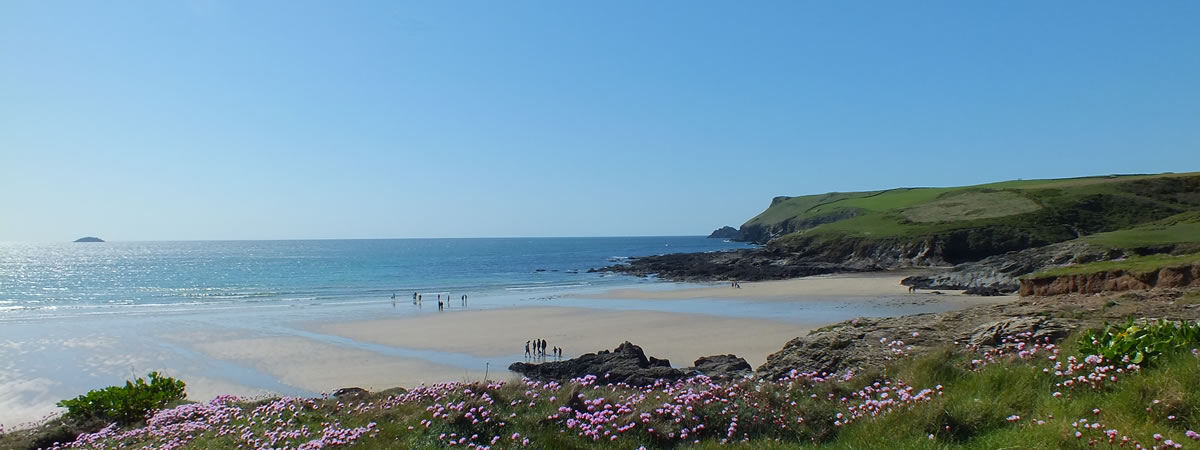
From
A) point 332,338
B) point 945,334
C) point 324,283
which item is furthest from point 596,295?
point 945,334

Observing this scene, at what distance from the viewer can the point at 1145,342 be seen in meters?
6.83

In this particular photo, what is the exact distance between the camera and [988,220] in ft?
266

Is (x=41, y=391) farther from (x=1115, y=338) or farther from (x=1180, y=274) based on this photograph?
(x=1180, y=274)

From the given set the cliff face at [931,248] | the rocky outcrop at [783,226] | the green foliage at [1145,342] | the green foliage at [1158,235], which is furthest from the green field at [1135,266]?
the rocky outcrop at [783,226]

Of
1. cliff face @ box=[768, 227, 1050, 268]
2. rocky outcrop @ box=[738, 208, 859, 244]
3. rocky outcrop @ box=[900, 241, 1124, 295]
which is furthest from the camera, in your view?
rocky outcrop @ box=[738, 208, 859, 244]

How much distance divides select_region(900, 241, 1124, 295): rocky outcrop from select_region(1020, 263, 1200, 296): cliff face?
19.7 m

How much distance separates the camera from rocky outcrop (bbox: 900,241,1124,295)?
1781 inches

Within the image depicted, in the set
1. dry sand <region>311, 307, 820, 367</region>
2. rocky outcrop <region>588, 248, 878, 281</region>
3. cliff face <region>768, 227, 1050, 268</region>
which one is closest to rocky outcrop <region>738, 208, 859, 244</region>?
rocky outcrop <region>588, 248, 878, 281</region>

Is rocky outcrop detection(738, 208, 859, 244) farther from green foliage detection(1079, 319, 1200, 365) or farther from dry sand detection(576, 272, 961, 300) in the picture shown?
green foliage detection(1079, 319, 1200, 365)

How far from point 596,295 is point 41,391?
39.7 metres

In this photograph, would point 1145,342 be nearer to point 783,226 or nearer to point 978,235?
point 978,235

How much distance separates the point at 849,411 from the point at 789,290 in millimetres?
49439

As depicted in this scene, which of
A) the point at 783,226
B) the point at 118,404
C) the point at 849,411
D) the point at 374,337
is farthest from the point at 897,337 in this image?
the point at 783,226

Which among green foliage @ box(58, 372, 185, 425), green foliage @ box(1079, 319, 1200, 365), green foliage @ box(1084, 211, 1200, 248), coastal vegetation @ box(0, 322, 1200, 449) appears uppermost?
green foliage @ box(1084, 211, 1200, 248)
